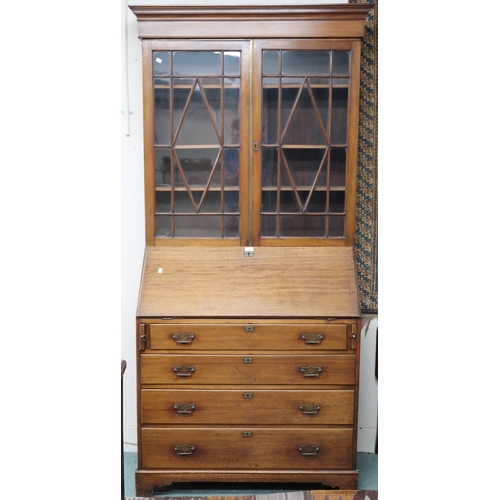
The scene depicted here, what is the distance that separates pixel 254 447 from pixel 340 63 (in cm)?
174

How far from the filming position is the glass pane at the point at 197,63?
8.02ft

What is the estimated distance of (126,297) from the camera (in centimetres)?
286

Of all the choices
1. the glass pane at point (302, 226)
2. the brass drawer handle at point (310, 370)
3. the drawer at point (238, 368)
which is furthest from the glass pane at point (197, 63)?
the brass drawer handle at point (310, 370)

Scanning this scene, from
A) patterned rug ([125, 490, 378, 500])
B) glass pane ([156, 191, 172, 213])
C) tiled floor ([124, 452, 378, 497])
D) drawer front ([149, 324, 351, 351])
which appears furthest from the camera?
glass pane ([156, 191, 172, 213])

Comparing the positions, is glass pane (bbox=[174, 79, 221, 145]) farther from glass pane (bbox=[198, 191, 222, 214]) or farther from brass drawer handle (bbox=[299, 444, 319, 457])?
brass drawer handle (bbox=[299, 444, 319, 457])

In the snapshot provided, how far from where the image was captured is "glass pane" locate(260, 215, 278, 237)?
2.54 meters

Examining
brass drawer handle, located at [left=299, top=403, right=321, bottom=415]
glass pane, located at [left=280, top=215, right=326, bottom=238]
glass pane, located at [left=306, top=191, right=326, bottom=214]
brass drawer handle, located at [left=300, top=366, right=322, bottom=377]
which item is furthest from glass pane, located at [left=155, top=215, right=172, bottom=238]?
brass drawer handle, located at [left=299, top=403, right=321, bottom=415]

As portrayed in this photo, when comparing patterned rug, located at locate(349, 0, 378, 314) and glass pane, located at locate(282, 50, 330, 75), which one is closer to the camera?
glass pane, located at locate(282, 50, 330, 75)

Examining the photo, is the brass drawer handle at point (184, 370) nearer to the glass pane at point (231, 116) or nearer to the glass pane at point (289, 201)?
the glass pane at point (289, 201)

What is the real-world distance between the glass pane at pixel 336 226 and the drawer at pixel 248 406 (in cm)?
71

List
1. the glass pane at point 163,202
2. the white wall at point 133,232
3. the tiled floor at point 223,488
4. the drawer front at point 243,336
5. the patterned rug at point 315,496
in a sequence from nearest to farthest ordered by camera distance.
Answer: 1. the patterned rug at point 315,496
2. the drawer front at point 243,336
3. the tiled floor at point 223,488
4. the glass pane at point 163,202
5. the white wall at point 133,232

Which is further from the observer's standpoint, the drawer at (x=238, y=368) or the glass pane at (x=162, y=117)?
the glass pane at (x=162, y=117)

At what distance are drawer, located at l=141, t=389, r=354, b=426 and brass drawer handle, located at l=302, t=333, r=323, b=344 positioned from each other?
22cm
